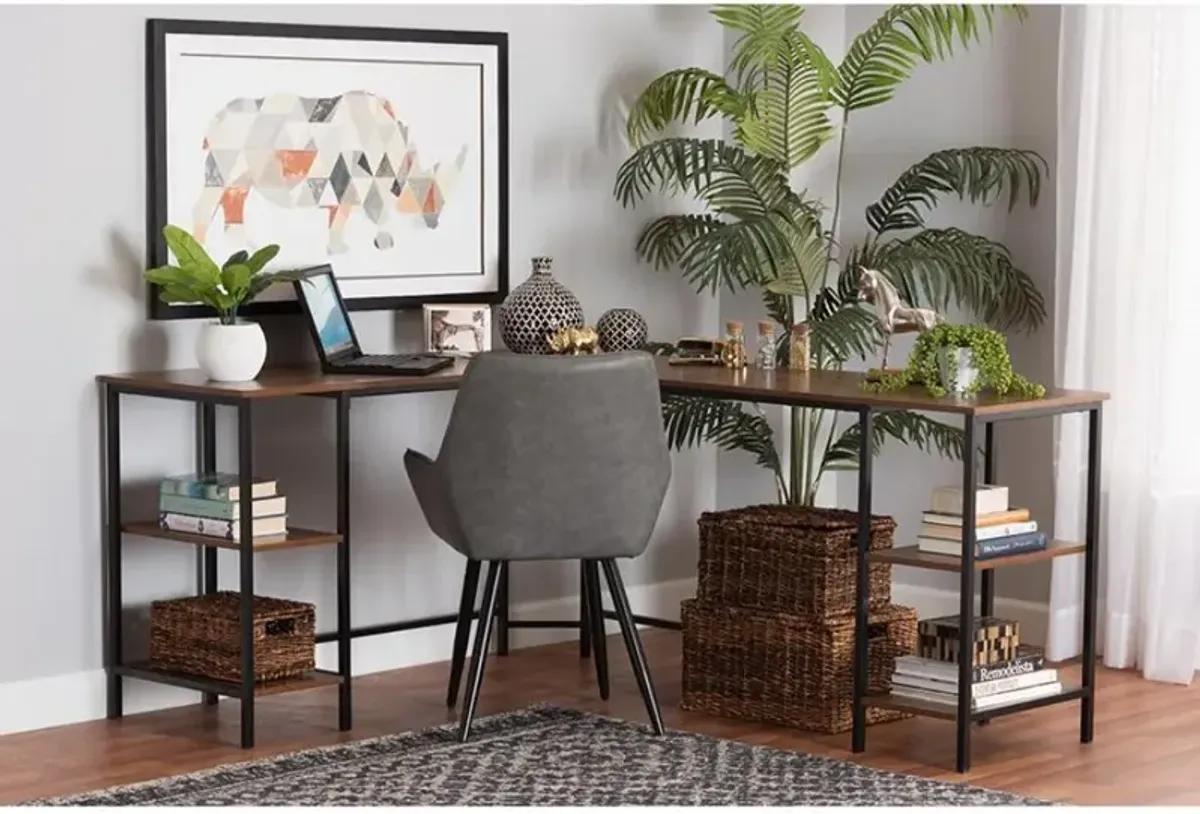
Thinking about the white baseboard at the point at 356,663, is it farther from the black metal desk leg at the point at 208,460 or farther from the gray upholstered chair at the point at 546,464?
the gray upholstered chair at the point at 546,464

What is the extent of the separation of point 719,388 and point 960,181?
1211mm

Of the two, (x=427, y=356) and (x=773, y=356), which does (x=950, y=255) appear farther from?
(x=427, y=356)

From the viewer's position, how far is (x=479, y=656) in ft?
16.0

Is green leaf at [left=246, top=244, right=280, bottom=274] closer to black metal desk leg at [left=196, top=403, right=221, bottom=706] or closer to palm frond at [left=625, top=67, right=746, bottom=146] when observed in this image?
black metal desk leg at [left=196, top=403, right=221, bottom=706]

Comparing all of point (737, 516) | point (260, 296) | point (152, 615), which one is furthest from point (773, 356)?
point (152, 615)

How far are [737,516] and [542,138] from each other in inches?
51.6

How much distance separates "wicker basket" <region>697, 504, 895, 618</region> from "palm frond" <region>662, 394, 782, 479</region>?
587 mm

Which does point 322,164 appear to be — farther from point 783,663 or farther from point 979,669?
point 979,669

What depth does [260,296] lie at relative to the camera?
17.7 ft

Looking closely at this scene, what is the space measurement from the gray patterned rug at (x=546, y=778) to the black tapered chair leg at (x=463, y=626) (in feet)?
0.99

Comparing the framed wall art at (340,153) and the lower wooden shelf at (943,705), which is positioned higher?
the framed wall art at (340,153)

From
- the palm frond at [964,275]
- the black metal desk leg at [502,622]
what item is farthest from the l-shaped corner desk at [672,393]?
the black metal desk leg at [502,622]

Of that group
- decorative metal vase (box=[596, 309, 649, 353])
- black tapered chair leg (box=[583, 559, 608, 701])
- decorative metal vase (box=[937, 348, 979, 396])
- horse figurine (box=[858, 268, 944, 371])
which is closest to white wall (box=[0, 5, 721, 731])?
decorative metal vase (box=[596, 309, 649, 353])

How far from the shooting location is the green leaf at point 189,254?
4996mm
